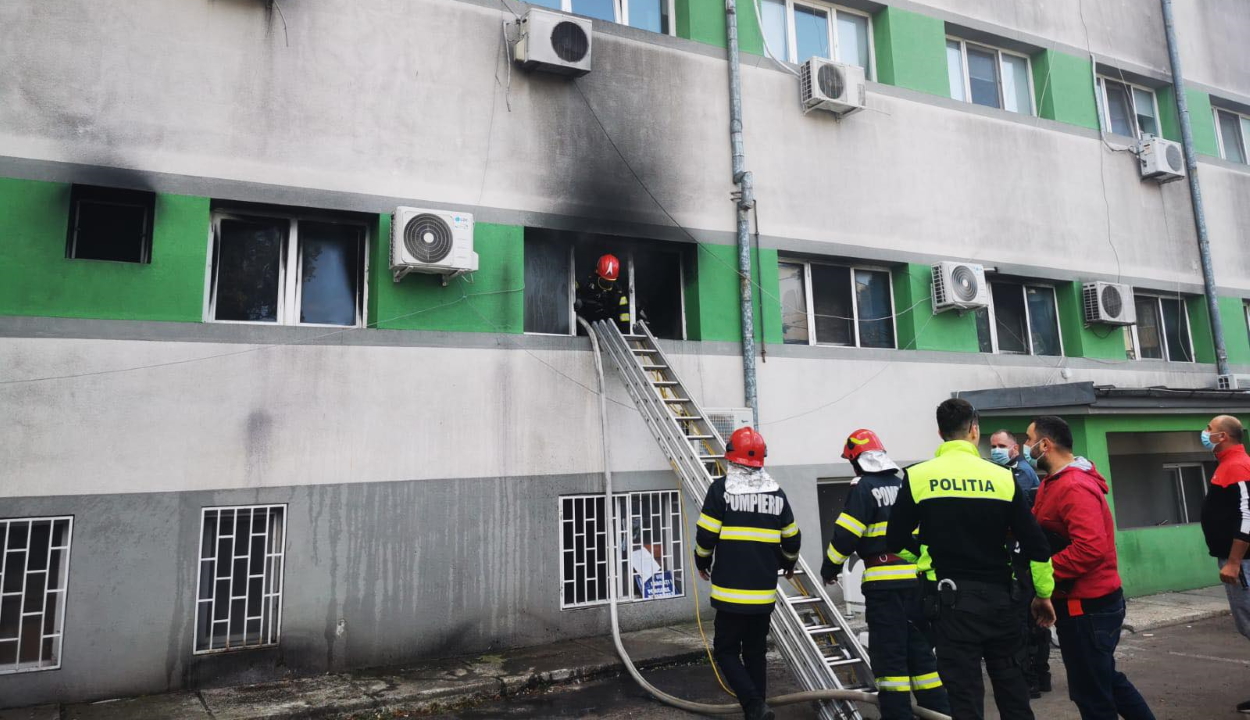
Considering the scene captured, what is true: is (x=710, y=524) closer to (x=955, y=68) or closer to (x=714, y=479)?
(x=714, y=479)

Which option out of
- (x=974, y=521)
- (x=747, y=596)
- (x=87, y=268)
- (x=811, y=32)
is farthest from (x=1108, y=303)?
(x=87, y=268)

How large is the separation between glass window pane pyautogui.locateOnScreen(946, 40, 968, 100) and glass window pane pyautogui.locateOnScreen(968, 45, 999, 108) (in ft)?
0.65

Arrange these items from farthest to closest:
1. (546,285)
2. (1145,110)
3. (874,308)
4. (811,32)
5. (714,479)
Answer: (1145,110), (811,32), (874,308), (546,285), (714,479)

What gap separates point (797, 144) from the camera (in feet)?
34.2

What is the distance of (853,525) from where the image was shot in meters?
5.38

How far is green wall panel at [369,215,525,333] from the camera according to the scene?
7.89 meters

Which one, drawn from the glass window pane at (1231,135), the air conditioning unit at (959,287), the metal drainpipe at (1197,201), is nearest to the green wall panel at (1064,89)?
the metal drainpipe at (1197,201)

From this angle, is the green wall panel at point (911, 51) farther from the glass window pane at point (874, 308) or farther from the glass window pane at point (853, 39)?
the glass window pane at point (874, 308)

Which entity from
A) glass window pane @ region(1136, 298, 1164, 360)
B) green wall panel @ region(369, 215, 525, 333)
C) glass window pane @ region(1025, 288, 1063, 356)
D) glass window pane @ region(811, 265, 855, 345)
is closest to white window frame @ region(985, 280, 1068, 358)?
glass window pane @ region(1025, 288, 1063, 356)

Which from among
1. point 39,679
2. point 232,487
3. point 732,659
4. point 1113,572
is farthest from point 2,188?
point 1113,572

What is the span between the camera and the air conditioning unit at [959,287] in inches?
429

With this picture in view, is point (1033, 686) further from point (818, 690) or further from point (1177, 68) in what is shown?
point (1177, 68)

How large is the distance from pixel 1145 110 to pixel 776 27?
8.15 meters

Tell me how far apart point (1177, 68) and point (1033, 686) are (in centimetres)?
1255
